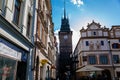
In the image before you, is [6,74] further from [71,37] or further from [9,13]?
[71,37]

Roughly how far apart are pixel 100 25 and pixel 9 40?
80.7 feet

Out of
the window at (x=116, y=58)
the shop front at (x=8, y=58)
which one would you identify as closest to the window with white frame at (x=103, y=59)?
the window at (x=116, y=58)

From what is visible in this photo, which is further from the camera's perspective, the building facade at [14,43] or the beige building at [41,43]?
the beige building at [41,43]

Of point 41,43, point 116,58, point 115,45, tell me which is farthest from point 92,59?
point 41,43

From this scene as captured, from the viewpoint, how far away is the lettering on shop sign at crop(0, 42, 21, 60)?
546cm

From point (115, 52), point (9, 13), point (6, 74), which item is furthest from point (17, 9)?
point (115, 52)

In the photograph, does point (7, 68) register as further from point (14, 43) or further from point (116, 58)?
point (116, 58)

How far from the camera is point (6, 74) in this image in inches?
232

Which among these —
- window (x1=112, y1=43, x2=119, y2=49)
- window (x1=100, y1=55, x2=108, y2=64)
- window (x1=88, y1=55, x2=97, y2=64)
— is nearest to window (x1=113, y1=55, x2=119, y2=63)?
window (x1=100, y1=55, x2=108, y2=64)

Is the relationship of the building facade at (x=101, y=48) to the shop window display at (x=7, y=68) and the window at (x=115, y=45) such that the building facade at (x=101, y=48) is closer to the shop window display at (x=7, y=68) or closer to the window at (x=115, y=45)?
the window at (x=115, y=45)

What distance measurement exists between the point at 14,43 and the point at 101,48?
2312cm

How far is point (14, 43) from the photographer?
21.5ft

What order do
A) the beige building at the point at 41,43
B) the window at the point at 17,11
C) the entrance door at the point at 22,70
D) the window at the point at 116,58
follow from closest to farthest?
the window at the point at 17,11 < the entrance door at the point at 22,70 < the beige building at the point at 41,43 < the window at the point at 116,58

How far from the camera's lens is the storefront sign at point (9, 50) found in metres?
5.46
